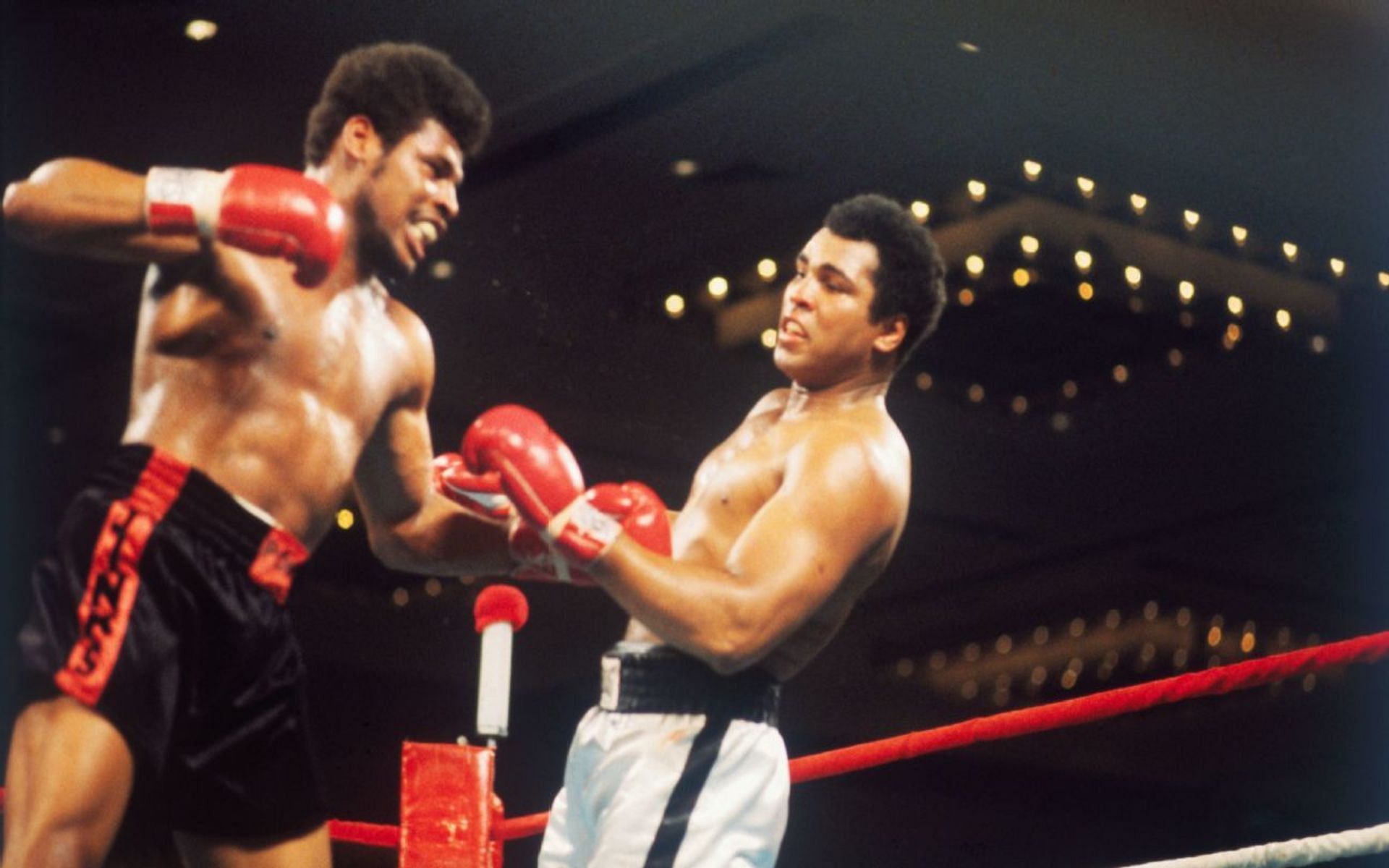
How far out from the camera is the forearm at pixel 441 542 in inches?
84.4

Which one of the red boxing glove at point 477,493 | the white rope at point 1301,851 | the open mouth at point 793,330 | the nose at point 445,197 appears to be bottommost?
the white rope at point 1301,851

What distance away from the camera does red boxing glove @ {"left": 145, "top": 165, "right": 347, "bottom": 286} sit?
1.63 meters

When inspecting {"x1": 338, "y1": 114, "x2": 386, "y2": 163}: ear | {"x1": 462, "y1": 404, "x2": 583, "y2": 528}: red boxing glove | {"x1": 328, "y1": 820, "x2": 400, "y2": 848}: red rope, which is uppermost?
{"x1": 338, "y1": 114, "x2": 386, "y2": 163}: ear

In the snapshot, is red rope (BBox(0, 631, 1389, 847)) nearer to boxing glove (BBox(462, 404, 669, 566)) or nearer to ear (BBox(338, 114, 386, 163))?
boxing glove (BBox(462, 404, 669, 566))

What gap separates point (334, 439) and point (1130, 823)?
8271 millimetres

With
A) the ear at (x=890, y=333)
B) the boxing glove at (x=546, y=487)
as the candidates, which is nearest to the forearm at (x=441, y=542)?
the boxing glove at (x=546, y=487)

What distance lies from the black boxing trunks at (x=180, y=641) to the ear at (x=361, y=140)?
41cm

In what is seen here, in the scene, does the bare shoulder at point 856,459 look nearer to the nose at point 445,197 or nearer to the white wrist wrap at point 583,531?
the white wrist wrap at point 583,531

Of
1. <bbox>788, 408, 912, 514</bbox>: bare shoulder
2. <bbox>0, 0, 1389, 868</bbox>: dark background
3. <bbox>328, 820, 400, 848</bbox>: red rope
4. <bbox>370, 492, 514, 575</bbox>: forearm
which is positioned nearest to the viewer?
<bbox>788, 408, 912, 514</bbox>: bare shoulder

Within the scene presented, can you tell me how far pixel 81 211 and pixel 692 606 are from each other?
0.74m

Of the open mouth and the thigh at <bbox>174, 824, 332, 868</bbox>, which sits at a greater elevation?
the open mouth

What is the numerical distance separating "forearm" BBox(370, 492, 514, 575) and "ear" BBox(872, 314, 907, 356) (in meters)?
0.52

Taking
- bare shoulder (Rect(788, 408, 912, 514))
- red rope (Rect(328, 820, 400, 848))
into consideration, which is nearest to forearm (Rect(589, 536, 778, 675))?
bare shoulder (Rect(788, 408, 912, 514))

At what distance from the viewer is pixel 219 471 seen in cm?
172
